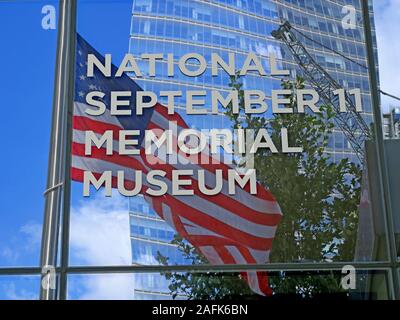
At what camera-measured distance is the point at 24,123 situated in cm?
794

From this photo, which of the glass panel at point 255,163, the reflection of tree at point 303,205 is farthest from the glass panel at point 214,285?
the glass panel at point 255,163

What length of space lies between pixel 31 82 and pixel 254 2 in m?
2.32

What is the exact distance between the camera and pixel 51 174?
7602 millimetres

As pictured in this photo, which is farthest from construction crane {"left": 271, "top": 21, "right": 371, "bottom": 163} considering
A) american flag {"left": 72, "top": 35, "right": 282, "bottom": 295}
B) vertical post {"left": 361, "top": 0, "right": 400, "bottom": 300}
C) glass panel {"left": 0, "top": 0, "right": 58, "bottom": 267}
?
glass panel {"left": 0, "top": 0, "right": 58, "bottom": 267}

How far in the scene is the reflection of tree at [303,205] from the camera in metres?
7.10

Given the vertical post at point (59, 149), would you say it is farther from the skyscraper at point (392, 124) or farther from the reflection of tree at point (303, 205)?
the skyscraper at point (392, 124)

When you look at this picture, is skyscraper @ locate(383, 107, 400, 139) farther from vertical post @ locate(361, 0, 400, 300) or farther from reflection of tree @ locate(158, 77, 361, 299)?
reflection of tree @ locate(158, 77, 361, 299)

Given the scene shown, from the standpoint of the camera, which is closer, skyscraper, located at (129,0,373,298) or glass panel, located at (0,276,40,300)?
glass panel, located at (0,276,40,300)

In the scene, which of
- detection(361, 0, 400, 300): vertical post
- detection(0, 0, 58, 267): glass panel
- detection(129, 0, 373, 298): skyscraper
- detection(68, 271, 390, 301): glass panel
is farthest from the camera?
detection(129, 0, 373, 298): skyscraper

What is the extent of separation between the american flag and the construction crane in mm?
982

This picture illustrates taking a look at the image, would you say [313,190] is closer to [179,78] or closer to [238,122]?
[238,122]

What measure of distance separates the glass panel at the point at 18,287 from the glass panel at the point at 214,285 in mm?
318

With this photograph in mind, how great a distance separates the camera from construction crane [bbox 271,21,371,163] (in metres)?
7.70
